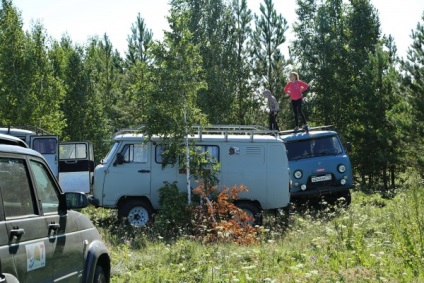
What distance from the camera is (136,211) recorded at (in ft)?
51.9

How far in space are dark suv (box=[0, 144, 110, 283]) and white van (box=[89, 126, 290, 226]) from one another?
9173 mm

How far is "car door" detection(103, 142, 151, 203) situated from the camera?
1580 centimetres

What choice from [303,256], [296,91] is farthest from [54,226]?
[296,91]

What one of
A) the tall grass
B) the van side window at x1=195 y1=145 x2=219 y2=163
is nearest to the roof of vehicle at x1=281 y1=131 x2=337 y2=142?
the van side window at x1=195 y1=145 x2=219 y2=163

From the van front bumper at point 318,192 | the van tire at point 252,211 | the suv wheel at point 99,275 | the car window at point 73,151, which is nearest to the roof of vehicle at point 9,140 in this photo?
the suv wheel at point 99,275

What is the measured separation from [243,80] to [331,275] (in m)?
32.3

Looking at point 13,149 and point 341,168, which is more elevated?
point 13,149

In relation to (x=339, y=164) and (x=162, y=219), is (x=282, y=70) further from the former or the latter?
(x=162, y=219)

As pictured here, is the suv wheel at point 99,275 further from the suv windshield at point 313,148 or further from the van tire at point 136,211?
the suv windshield at point 313,148

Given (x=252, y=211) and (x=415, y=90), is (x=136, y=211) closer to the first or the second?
(x=252, y=211)

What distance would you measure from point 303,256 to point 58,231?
5677 mm

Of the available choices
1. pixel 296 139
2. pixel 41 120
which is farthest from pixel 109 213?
pixel 41 120

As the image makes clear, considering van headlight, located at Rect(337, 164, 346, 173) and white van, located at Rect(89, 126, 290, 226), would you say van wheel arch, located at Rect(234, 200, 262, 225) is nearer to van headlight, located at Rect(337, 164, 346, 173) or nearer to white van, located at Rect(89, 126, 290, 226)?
white van, located at Rect(89, 126, 290, 226)

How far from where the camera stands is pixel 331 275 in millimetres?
8703
